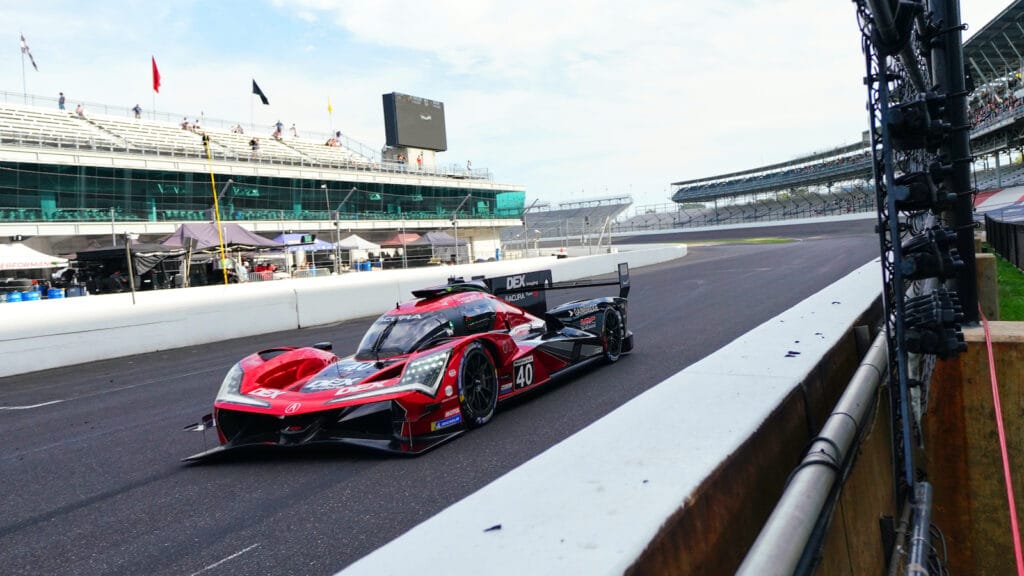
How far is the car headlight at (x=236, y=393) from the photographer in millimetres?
5297

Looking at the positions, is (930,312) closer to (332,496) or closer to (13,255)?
(332,496)

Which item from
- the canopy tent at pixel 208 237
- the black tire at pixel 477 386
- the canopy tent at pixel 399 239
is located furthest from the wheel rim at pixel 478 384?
the canopy tent at pixel 399 239

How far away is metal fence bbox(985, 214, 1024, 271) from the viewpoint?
13.9 m

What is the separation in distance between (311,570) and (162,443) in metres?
3.34

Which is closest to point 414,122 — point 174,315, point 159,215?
point 159,215

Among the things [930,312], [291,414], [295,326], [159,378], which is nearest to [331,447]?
[291,414]

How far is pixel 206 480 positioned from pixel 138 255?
20894 mm

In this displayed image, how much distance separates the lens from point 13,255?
72.9 feet

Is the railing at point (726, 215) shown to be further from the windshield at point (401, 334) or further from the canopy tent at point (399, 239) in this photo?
the windshield at point (401, 334)

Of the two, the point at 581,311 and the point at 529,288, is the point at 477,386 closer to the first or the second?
the point at 581,311

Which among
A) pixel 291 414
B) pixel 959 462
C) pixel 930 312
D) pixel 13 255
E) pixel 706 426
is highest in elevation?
pixel 13 255

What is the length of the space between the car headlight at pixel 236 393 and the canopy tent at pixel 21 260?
20633 millimetres

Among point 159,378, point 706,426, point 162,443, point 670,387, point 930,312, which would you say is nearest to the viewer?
point 706,426

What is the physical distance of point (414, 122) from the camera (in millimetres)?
62719
